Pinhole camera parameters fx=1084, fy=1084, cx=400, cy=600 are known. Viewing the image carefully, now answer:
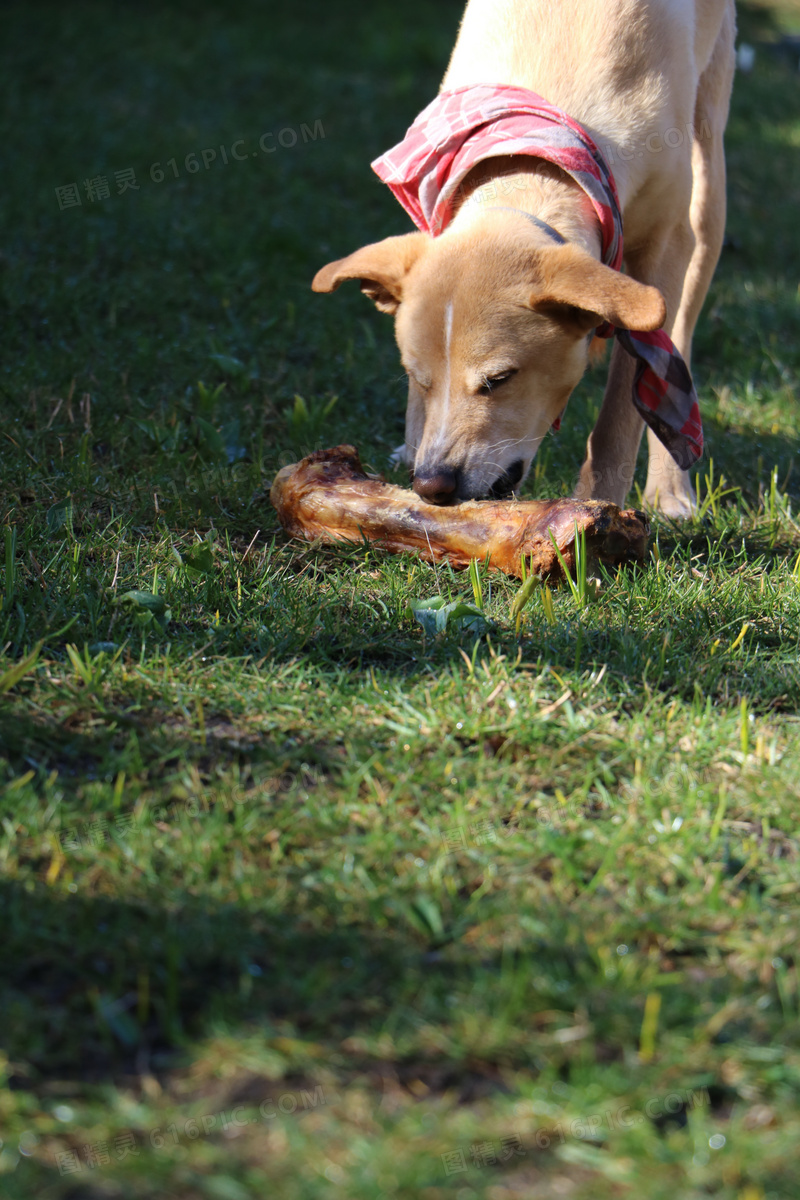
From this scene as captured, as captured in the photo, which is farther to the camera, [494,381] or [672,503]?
[672,503]

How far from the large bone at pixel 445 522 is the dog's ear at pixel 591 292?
48cm

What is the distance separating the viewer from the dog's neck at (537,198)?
3.07m

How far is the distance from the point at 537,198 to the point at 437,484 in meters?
0.90

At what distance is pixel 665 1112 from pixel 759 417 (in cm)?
326

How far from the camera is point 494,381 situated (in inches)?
119

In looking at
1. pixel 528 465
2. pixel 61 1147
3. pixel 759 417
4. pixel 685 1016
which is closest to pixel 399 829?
pixel 685 1016

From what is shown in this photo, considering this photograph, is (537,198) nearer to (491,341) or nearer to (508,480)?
(491,341)

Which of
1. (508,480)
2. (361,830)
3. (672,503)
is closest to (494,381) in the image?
(508,480)

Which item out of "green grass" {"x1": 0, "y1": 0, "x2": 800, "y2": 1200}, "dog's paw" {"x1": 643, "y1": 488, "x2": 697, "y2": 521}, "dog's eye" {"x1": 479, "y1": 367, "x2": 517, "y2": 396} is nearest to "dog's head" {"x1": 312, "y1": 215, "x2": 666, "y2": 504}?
"dog's eye" {"x1": 479, "y1": 367, "x2": 517, "y2": 396}

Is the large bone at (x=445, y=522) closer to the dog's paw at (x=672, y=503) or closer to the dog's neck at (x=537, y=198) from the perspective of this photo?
the dog's paw at (x=672, y=503)

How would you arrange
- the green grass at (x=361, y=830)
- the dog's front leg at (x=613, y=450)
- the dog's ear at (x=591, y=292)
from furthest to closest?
the dog's front leg at (x=613, y=450) → the dog's ear at (x=591, y=292) → the green grass at (x=361, y=830)

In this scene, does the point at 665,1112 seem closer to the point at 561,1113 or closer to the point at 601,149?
the point at 561,1113

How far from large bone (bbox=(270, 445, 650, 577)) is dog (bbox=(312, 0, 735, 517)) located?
0.11 m

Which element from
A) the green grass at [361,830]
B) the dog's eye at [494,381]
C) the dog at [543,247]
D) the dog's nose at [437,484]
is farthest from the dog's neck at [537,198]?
the green grass at [361,830]
